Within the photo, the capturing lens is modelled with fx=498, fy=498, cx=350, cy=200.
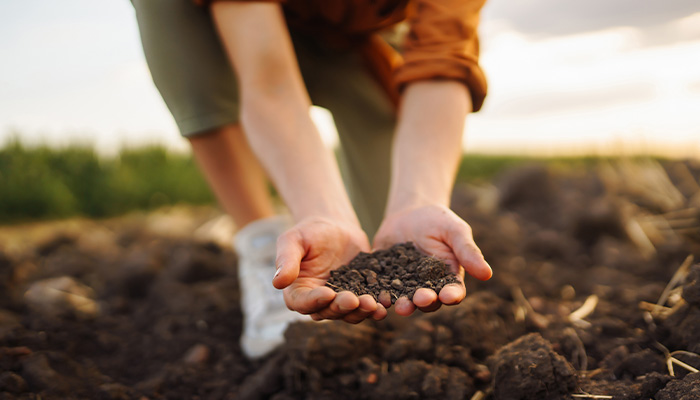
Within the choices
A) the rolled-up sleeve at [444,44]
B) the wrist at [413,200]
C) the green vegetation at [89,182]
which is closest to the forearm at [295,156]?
the wrist at [413,200]

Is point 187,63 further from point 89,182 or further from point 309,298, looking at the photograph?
point 89,182

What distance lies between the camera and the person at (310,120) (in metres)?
1.16

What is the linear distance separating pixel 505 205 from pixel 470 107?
7.86ft

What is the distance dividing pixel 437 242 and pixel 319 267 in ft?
0.96

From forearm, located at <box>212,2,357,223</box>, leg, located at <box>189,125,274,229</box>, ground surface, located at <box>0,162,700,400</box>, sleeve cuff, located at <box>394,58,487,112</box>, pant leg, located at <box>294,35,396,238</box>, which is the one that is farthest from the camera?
pant leg, located at <box>294,35,396,238</box>

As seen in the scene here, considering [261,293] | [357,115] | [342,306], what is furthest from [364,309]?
[357,115]

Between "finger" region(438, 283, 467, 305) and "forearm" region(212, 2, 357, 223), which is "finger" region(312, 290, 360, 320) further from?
"forearm" region(212, 2, 357, 223)

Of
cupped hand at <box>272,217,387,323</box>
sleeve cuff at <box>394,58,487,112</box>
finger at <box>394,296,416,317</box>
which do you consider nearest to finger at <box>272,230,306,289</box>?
cupped hand at <box>272,217,387,323</box>

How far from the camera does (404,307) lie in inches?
40.2

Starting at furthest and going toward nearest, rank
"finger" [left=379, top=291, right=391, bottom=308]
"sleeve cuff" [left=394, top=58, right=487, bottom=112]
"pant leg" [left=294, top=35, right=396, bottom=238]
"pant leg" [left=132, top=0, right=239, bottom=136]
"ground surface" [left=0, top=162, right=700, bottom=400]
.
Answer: "pant leg" [left=294, top=35, right=396, bottom=238], "pant leg" [left=132, top=0, right=239, bottom=136], "sleeve cuff" [left=394, top=58, right=487, bottom=112], "ground surface" [left=0, top=162, right=700, bottom=400], "finger" [left=379, top=291, right=391, bottom=308]

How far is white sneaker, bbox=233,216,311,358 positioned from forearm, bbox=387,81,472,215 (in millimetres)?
544

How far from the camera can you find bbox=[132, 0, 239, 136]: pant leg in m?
1.70

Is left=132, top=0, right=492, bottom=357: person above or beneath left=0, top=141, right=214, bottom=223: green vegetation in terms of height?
above

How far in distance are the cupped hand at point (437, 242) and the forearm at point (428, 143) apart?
0.06 meters
